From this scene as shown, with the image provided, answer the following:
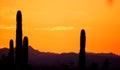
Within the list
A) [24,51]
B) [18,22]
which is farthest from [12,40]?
[18,22]

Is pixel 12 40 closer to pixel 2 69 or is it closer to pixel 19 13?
pixel 2 69

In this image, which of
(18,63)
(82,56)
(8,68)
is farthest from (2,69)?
(82,56)

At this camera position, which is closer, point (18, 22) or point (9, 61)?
point (18, 22)

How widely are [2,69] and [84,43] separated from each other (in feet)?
18.1

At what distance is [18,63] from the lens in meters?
25.2

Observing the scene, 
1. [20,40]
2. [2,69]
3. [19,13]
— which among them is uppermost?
[19,13]

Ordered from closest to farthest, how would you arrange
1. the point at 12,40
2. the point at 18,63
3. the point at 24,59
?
the point at 18,63 → the point at 24,59 → the point at 12,40

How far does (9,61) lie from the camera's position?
33750 mm

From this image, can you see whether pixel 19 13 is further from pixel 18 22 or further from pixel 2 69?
pixel 2 69

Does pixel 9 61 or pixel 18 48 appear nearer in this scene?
pixel 18 48

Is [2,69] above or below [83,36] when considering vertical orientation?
below

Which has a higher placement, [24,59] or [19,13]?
[19,13]

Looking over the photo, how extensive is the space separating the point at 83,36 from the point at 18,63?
5.33m

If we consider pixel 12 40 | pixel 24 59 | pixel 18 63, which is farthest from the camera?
pixel 12 40
